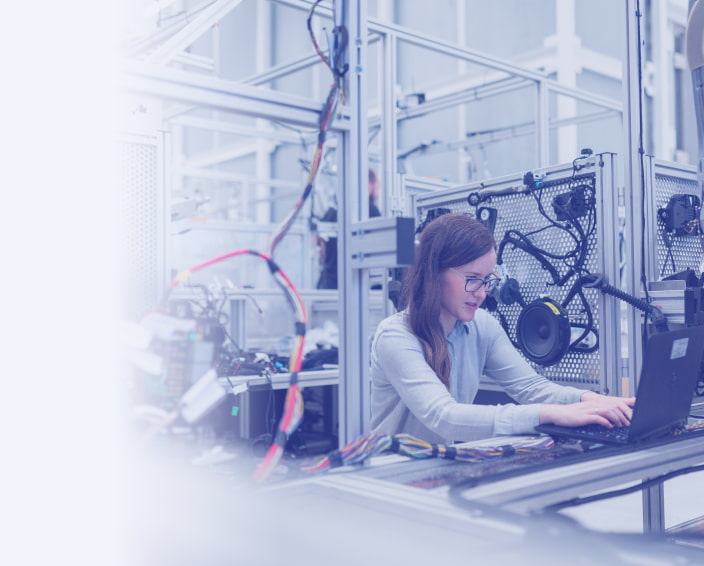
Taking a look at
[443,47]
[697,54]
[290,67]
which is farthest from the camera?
[290,67]

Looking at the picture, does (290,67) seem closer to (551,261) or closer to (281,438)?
(551,261)

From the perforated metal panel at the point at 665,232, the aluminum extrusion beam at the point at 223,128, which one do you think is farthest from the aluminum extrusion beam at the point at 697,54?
the aluminum extrusion beam at the point at 223,128

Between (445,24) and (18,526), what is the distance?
4.97 metres

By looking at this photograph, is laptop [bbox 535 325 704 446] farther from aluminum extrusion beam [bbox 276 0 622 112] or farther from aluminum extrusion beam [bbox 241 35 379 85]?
aluminum extrusion beam [bbox 241 35 379 85]

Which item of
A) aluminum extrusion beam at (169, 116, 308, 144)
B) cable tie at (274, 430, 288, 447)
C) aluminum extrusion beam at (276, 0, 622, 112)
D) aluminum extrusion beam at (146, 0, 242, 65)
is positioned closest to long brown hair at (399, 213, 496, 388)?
cable tie at (274, 430, 288, 447)

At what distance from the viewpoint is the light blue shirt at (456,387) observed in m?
1.18

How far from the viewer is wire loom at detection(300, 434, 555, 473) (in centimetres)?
84

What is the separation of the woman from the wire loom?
0.19 metres

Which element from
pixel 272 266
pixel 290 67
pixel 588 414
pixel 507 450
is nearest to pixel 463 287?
pixel 588 414

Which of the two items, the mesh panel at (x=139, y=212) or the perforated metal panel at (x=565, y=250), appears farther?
the perforated metal panel at (x=565, y=250)

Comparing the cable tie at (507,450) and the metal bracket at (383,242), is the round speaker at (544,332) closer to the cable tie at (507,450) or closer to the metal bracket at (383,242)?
the cable tie at (507,450)

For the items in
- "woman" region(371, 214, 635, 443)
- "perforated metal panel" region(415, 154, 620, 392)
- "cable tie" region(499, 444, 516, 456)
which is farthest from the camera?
"perforated metal panel" region(415, 154, 620, 392)

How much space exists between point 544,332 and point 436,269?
0.33 meters

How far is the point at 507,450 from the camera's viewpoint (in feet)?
3.16
